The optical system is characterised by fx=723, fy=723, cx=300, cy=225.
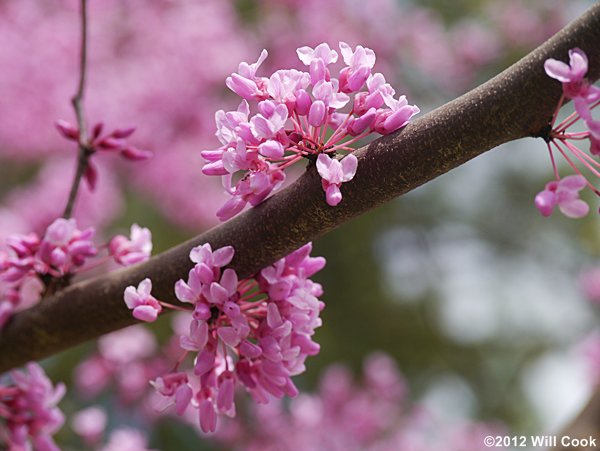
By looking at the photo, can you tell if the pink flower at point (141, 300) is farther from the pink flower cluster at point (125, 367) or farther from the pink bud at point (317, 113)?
the pink flower cluster at point (125, 367)

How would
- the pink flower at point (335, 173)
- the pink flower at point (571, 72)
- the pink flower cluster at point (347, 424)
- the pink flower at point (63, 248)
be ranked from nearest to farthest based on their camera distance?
the pink flower at point (571, 72), the pink flower at point (335, 173), the pink flower at point (63, 248), the pink flower cluster at point (347, 424)

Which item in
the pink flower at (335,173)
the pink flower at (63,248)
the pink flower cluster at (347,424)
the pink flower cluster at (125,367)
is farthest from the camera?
the pink flower cluster at (347,424)

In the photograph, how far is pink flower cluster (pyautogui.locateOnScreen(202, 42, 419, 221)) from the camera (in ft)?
3.42

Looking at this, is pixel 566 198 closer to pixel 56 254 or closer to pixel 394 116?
pixel 394 116

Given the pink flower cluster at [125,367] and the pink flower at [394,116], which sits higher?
the pink flower at [394,116]

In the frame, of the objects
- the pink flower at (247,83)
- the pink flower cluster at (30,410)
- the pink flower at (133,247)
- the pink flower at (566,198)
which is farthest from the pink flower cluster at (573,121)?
the pink flower cluster at (30,410)

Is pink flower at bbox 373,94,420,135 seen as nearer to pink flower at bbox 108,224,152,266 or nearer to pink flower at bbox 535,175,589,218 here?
pink flower at bbox 535,175,589,218

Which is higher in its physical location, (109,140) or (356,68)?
(356,68)

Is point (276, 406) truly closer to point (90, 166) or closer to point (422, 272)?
point (90, 166)

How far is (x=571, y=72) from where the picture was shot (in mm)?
886

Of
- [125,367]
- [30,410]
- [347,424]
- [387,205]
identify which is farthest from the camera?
[387,205]

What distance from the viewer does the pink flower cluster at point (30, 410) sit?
147 cm

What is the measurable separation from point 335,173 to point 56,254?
59 cm

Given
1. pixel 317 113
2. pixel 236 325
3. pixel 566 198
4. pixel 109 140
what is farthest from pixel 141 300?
pixel 566 198
